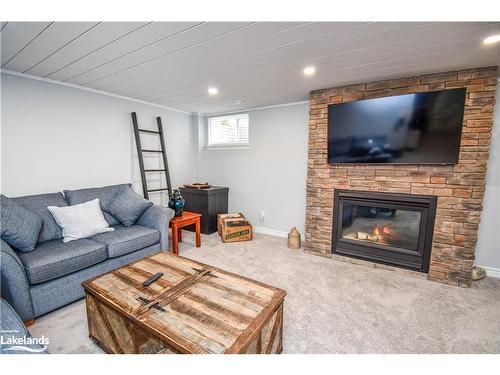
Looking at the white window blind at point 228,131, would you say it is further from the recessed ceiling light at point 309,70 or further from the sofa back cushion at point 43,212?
the sofa back cushion at point 43,212

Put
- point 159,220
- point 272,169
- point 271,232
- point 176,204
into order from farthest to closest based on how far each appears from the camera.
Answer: point 271,232
point 272,169
point 176,204
point 159,220

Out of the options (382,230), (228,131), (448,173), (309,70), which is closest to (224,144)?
(228,131)

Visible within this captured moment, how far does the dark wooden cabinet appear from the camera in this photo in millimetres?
3781

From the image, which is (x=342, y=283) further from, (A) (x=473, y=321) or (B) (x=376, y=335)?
(A) (x=473, y=321)

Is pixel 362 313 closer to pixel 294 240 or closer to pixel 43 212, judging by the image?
pixel 294 240

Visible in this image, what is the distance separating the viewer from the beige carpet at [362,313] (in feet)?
4.98

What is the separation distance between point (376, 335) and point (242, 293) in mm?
1063

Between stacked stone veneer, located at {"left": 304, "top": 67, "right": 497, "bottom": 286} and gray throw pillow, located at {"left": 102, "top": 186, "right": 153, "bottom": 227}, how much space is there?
242 cm

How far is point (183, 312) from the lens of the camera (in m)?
1.19

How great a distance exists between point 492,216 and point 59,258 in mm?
4202

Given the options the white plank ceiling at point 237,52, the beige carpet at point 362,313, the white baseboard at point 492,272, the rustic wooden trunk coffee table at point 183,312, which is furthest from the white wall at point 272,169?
the rustic wooden trunk coffee table at point 183,312

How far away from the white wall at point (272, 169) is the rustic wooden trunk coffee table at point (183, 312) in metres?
2.22

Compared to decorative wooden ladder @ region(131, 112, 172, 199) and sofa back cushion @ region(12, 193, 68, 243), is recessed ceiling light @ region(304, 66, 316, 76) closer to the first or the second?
decorative wooden ladder @ region(131, 112, 172, 199)
